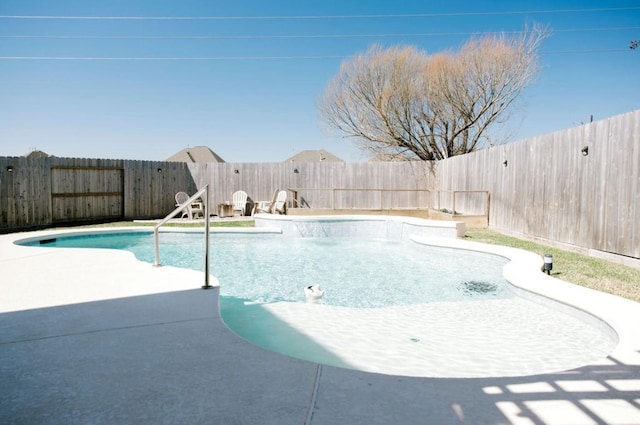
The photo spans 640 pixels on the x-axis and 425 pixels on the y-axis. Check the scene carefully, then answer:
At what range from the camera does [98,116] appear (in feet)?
62.5

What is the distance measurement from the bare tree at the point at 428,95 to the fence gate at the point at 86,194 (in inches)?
378

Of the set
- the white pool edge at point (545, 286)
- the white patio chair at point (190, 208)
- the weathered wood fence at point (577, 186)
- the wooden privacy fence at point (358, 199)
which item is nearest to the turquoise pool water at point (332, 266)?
the white pool edge at point (545, 286)

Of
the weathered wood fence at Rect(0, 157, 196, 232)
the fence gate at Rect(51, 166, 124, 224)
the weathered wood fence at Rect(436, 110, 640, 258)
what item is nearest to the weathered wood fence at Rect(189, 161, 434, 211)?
the weathered wood fence at Rect(0, 157, 196, 232)

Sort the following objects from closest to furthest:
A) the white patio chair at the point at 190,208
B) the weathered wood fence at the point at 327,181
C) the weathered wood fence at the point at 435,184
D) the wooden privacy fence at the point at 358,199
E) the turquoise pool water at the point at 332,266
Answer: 1. the turquoise pool water at the point at 332,266
2. the weathered wood fence at the point at 435,184
3. the white patio chair at the point at 190,208
4. the weathered wood fence at the point at 327,181
5. the wooden privacy fence at the point at 358,199

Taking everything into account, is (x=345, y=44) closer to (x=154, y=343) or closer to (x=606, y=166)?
(x=606, y=166)

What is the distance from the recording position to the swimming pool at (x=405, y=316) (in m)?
2.82

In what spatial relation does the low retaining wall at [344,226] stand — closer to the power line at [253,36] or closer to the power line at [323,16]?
the power line at [253,36]

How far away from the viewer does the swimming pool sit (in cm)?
282

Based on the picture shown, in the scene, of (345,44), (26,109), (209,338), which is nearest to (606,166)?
(209,338)

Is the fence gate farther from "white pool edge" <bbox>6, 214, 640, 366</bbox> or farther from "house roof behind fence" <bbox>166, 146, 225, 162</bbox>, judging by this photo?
"house roof behind fence" <bbox>166, 146, 225, 162</bbox>

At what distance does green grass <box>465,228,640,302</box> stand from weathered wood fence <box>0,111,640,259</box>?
12.2 inches

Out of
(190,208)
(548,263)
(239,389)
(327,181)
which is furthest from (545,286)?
(327,181)

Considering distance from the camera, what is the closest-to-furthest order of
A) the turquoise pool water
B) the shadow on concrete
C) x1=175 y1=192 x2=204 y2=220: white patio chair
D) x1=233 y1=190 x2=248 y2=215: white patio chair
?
the shadow on concrete
the turquoise pool water
x1=175 y1=192 x2=204 y2=220: white patio chair
x1=233 y1=190 x2=248 y2=215: white patio chair

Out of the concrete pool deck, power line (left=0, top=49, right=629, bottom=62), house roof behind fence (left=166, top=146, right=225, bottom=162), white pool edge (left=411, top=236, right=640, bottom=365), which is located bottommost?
white pool edge (left=411, top=236, right=640, bottom=365)
